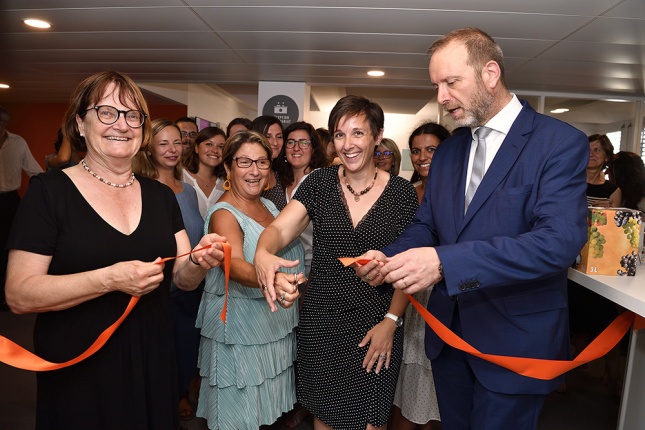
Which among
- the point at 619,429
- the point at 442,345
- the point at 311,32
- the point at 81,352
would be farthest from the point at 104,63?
the point at 619,429

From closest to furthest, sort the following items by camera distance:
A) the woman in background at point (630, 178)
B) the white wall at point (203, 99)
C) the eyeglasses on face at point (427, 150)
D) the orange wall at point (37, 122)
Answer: the eyeglasses on face at point (427, 150), the woman in background at point (630, 178), the white wall at point (203, 99), the orange wall at point (37, 122)

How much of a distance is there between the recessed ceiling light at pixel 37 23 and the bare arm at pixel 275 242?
4011mm

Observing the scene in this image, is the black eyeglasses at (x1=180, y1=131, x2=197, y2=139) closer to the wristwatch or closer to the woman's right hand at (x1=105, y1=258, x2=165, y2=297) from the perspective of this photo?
the wristwatch

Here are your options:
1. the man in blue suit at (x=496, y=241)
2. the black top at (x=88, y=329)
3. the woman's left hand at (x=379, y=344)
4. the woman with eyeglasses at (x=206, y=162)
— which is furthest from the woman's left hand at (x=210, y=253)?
the woman with eyeglasses at (x=206, y=162)

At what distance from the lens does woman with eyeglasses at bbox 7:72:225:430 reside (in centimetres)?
161

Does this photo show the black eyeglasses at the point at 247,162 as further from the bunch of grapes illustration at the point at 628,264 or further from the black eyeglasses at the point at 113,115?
the bunch of grapes illustration at the point at 628,264

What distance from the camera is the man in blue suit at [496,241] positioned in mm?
1579

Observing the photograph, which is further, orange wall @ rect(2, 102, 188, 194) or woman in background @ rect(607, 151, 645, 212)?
orange wall @ rect(2, 102, 188, 194)

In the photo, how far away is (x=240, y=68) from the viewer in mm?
6852

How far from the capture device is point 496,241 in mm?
1579

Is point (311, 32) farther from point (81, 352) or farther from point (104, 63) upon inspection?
point (81, 352)

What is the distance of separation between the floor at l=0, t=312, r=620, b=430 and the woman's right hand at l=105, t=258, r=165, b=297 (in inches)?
88.0

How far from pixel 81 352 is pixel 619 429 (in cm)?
291

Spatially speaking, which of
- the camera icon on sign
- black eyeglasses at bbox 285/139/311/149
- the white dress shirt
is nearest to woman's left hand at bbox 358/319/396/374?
black eyeglasses at bbox 285/139/311/149
